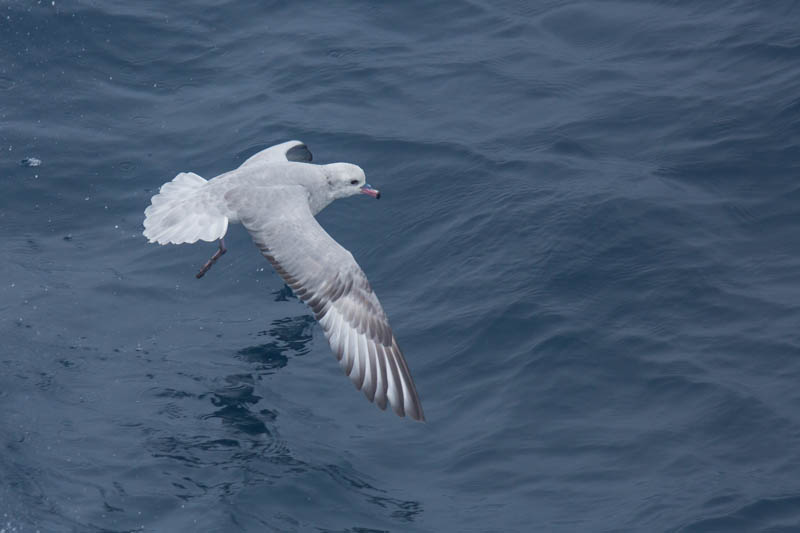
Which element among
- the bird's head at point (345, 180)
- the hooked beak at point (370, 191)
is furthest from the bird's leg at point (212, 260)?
the hooked beak at point (370, 191)

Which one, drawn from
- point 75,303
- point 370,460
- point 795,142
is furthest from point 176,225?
point 795,142

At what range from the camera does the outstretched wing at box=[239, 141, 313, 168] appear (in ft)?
35.6

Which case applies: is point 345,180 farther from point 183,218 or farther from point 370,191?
point 183,218

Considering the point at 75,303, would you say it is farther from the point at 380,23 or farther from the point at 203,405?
the point at 380,23

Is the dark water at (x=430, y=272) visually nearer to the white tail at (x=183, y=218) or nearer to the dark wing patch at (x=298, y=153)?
the dark wing patch at (x=298, y=153)

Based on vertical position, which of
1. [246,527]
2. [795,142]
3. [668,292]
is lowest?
[246,527]

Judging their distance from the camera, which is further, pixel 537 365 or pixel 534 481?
pixel 537 365

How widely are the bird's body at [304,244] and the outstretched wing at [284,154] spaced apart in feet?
1.69

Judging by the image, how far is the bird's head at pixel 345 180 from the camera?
10.4 m

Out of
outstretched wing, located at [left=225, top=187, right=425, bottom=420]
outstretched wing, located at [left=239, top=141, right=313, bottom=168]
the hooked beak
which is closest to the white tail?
outstretched wing, located at [left=225, top=187, right=425, bottom=420]

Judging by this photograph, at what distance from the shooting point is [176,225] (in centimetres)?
954

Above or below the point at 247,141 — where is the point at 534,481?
below

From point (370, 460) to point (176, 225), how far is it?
8.75 feet

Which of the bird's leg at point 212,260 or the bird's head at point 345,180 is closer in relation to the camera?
the bird's leg at point 212,260
